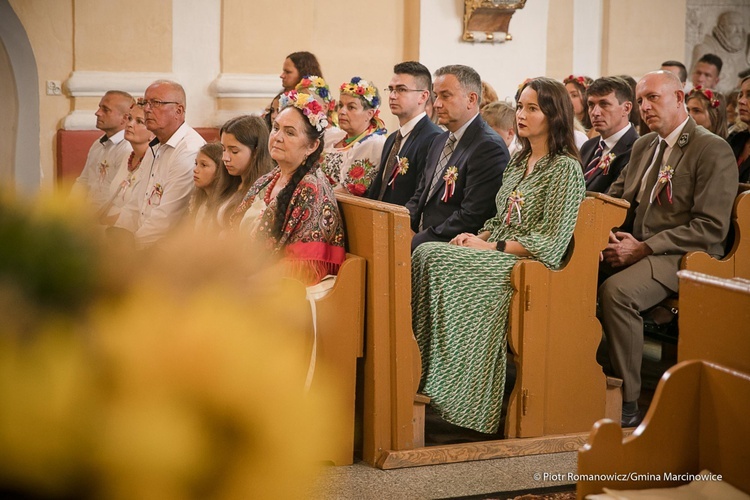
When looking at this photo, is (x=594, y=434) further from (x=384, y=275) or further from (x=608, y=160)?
(x=608, y=160)

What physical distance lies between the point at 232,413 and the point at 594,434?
159 cm

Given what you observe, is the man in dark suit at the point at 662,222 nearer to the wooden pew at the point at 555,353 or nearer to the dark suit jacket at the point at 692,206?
the dark suit jacket at the point at 692,206

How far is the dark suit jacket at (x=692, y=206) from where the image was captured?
154 inches

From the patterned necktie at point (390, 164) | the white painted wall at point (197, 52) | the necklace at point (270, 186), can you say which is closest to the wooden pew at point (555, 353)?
the necklace at point (270, 186)

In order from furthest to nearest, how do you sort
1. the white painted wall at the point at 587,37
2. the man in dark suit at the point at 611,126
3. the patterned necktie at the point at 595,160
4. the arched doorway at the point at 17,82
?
the white painted wall at the point at 587,37 → the arched doorway at the point at 17,82 → the patterned necktie at the point at 595,160 → the man in dark suit at the point at 611,126

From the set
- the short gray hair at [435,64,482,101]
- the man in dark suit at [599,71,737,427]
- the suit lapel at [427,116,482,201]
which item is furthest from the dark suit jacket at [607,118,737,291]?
the short gray hair at [435,64,482,101]

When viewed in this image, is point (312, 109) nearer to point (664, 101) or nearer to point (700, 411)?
point (664, 101)

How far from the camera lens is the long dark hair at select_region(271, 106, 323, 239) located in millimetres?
3518

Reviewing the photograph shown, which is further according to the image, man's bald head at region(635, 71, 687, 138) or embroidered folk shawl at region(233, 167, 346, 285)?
man's bald head at region(635, 71, 687, 138)

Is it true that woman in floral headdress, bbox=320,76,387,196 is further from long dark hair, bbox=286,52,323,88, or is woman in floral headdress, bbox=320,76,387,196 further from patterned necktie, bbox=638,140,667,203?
patterned necktie, bbox=638,140,667,203

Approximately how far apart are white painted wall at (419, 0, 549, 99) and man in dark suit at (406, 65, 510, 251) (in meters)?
3.30

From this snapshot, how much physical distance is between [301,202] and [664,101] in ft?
5.80

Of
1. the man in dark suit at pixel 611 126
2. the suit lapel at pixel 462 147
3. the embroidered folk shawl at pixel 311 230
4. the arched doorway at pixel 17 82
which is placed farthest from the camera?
the arched doorway at pixel 17 82

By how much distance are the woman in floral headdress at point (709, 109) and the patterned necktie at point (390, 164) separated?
179 cm
